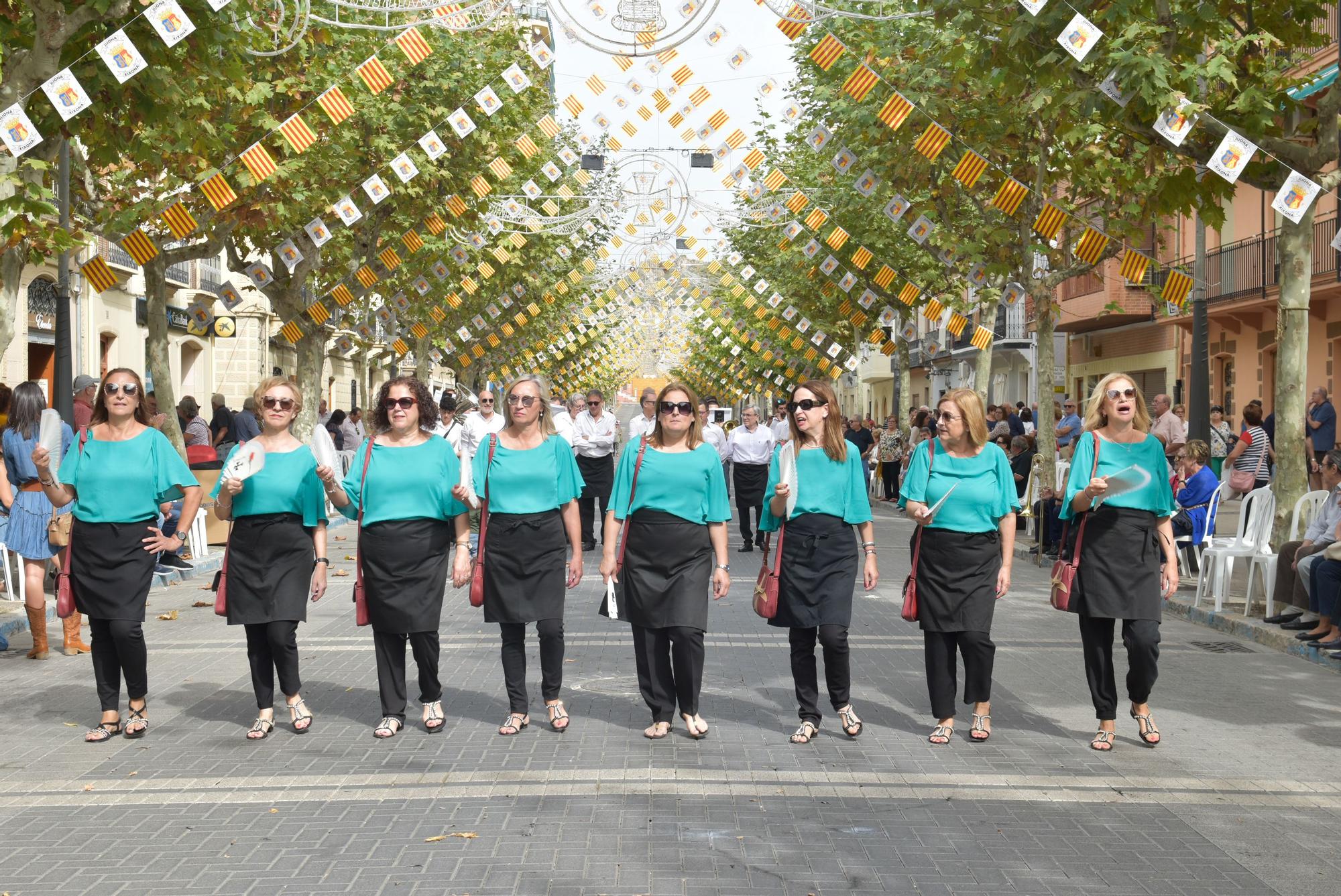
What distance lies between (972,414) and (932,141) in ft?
40.9

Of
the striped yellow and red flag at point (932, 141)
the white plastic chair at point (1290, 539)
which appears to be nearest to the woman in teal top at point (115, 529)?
the white plastic chair at point (1290, 539)

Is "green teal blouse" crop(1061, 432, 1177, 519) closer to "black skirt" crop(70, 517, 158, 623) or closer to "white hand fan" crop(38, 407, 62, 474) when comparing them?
"black skirt" crop(70, 517, 158, 623)

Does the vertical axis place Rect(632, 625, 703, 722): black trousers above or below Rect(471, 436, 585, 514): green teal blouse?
below

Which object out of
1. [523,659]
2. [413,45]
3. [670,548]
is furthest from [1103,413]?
[413,45]

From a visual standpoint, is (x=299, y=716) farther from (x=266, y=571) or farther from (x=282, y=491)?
(x=282, y=491)

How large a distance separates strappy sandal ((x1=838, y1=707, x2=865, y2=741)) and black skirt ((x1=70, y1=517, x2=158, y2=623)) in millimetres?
3525

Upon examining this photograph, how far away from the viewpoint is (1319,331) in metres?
30.3

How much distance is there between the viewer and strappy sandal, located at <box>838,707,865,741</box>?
7734 mm

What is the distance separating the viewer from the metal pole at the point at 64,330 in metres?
15.8

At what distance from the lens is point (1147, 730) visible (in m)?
7.72

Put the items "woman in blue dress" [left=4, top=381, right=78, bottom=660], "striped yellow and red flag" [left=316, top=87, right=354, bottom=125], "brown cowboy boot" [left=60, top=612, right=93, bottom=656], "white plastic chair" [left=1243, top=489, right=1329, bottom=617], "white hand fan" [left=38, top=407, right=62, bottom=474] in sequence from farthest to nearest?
"striped yellow and red flag" [left=316, top=87, right=354, bottom=125] < "white plastic chair" [left=1243, top=489, right=1329, bottom=617] < "brown cowboy boot" [left=60, top=612, right=93, bottom=656] < "woman in blue dress" [left=4, top=381, right=78, bottom=660] < "white hand fan" [left=38, top=407, right=62, bottom=474]

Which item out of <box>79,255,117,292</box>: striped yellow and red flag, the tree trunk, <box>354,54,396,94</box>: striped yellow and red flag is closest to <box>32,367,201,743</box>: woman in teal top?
the tree trunk

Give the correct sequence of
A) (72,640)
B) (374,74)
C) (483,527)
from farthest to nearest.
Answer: (374,74), (72,640), (483,527)

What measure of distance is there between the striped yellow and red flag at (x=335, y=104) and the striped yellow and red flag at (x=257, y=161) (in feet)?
2.88
